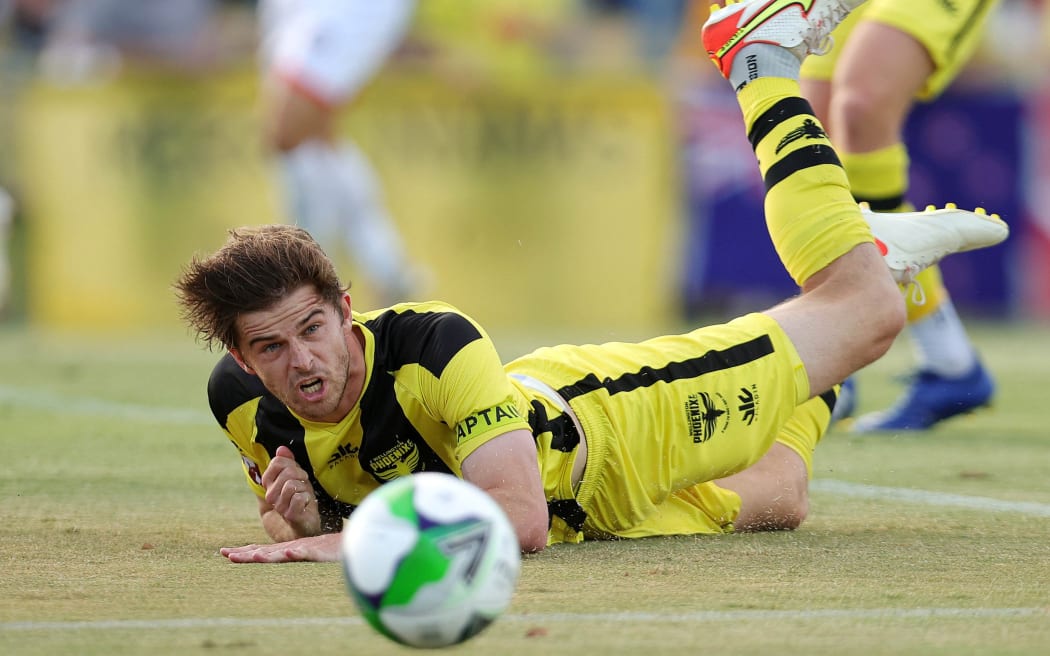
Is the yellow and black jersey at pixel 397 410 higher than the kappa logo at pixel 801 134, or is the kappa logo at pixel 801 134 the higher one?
the kappa logo at pixel 801 134

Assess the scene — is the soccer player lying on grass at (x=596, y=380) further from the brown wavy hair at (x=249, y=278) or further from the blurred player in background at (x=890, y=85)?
the blurred player in background at (x=890, y=85)

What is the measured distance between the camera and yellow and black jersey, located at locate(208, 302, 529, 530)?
3721 mm

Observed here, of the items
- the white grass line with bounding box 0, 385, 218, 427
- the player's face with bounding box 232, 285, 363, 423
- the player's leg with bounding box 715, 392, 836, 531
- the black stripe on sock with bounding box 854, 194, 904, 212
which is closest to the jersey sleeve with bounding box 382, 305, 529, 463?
the player's face with bounding box 232, 285, 363, 423

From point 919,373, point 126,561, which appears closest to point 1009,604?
point 126,561

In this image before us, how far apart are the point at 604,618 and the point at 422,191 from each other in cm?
928

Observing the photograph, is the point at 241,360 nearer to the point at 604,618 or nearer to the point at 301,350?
the point at 301,350

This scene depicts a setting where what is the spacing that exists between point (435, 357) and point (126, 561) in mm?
807

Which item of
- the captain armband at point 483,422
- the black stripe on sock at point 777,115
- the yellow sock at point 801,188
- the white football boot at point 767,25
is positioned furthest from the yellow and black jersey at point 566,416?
the white football boot at point 767,25

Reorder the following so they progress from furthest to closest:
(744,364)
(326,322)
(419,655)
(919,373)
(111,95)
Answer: (111,95) → (919,373) → (744,364) → (326,322) → (419,655)

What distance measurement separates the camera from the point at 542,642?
293cm

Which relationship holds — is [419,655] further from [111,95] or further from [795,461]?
[111,95]

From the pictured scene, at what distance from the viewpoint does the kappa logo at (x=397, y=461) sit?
391cm

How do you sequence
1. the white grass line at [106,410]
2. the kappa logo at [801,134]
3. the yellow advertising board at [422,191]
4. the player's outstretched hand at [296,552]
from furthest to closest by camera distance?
1. the yellow advertising board at [422,191]
2. the white grass line at [106,410]
3. the kappa logo at [801,134]
4. the player's outstretched hand at [296,552]

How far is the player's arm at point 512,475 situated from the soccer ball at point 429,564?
733 millimetres
